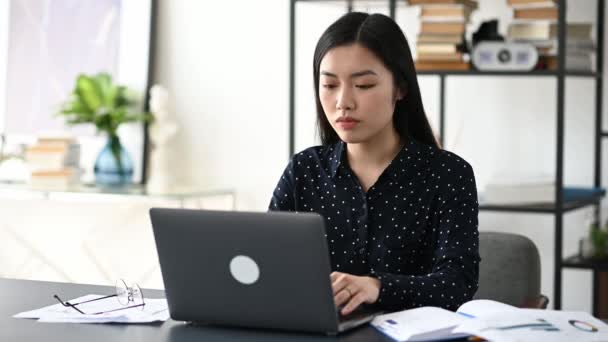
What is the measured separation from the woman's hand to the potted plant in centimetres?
279

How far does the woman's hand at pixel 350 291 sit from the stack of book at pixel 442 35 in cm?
187

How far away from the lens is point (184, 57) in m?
4.58

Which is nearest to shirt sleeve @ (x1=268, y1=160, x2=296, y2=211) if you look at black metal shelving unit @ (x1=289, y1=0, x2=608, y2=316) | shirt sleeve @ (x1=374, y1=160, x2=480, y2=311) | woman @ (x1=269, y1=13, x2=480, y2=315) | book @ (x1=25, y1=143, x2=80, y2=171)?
woman @ (x1=269, y1=13, x2=480, y2=315)

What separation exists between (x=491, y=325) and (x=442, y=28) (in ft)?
6.82

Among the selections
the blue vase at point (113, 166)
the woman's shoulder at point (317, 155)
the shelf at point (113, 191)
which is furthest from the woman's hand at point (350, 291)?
the blue vase at point (113, 166)

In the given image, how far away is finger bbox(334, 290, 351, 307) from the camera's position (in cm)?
173

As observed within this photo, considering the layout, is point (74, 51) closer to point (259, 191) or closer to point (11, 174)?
point (11, 174)

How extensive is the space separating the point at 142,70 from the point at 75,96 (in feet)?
1.06

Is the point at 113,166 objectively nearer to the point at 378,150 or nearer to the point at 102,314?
the point at 378,150

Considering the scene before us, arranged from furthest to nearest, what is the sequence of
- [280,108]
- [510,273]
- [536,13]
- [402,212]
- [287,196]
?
[280,108], [536,13], [510,273], [287,196], [402,212]

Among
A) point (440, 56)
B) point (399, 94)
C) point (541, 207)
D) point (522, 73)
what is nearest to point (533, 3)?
point (522, 73)

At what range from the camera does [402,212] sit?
2.17 metres

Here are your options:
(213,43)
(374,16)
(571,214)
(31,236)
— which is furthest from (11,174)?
(374,16)

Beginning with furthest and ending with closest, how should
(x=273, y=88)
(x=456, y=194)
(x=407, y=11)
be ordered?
(x=273, y=88) < (x=407, y=11) < (x=456, y=194)
